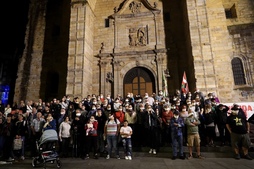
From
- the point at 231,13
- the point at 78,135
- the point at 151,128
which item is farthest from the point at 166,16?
the point at 78,135

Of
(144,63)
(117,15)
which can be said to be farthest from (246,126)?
(117,15)

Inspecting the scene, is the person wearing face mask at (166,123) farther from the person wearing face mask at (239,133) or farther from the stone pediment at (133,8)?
the stone pediment at (133,8)

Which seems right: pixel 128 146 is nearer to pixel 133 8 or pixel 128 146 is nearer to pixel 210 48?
pixel 210 48

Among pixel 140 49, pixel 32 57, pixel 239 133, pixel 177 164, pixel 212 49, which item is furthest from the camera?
pixel 32 57

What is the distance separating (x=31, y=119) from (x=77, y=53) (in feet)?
22.2

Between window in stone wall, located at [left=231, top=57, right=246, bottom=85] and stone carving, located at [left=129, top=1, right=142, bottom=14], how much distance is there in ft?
28.7

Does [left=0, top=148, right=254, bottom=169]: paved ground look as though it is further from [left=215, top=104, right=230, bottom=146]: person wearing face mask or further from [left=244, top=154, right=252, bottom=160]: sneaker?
[left=215, top=104, right=230, bottom=146]: person wearing face mask

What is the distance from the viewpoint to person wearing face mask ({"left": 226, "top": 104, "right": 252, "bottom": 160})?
20.0 ft

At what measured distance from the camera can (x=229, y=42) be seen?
1366cm

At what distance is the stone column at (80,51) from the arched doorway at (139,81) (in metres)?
3.01

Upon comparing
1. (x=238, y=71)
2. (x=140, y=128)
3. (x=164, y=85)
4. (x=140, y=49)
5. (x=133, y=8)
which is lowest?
(x=140, y=128)

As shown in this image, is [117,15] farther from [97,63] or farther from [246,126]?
[246,126]

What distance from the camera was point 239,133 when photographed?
20.4 feet

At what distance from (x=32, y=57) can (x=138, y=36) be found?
9.62 meters
